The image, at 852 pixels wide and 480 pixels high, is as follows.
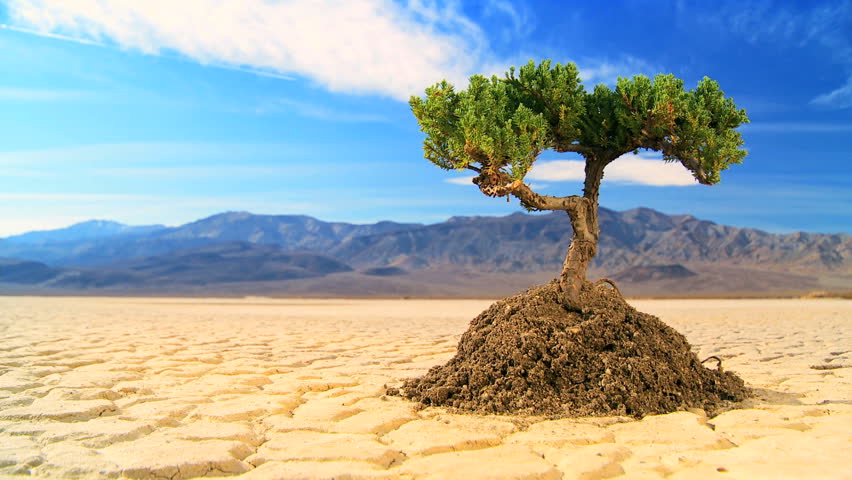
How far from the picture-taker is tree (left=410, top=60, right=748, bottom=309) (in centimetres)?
418

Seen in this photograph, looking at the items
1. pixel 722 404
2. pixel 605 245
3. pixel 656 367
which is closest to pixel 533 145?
pixel 656 367

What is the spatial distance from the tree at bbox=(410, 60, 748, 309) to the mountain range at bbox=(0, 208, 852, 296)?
4773 centimetres

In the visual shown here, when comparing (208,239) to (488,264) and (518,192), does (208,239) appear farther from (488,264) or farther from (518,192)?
(518,192)

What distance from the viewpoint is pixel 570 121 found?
468 cm

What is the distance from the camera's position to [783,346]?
7.84 metres

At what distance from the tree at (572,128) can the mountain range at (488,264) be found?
47.7 m

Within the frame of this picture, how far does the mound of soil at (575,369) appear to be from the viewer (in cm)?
402

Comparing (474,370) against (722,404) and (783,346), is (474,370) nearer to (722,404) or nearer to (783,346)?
(722,404)

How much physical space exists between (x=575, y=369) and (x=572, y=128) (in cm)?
184

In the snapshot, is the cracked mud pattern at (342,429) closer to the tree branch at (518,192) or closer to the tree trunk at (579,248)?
the tree trunk at (579,248)

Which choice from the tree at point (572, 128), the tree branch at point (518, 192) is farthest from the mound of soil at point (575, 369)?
the tree branch at point (518, 192)

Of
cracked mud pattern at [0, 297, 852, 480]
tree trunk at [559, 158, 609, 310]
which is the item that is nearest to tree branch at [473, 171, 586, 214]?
tree trunk at [559, 158, 609, 310]

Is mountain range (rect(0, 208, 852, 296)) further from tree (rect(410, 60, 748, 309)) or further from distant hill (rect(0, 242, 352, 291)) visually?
tree (rect(410, 60, 748, 309))

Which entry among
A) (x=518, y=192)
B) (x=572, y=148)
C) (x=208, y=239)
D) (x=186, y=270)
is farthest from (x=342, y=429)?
(x=208, y=239)
